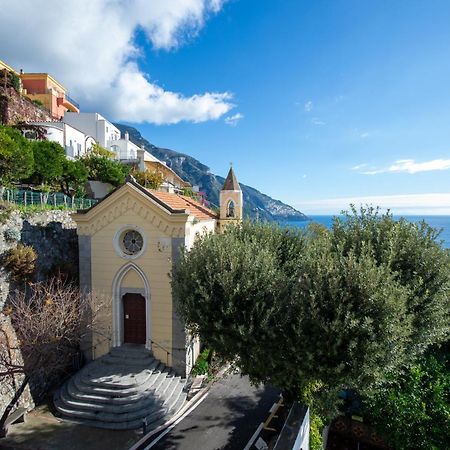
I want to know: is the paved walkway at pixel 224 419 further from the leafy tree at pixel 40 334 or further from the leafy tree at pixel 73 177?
the leafy tree at pixel 73 177

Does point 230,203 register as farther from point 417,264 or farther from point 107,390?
point 107,390

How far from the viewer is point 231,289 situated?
11.5 meters

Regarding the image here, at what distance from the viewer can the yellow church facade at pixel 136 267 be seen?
1612 centimetres

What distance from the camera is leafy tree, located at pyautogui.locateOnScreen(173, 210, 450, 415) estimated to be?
9906 millimetres

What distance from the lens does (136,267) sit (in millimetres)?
16703

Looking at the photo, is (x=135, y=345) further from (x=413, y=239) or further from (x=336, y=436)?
(x=413, y=239)

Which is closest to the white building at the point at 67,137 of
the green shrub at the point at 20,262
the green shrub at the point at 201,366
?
the green shrub at the point at 20,262

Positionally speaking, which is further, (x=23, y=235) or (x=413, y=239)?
(x=23, y=235)

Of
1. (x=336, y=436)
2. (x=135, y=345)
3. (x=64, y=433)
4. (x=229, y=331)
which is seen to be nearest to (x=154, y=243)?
(x=135, y=345)

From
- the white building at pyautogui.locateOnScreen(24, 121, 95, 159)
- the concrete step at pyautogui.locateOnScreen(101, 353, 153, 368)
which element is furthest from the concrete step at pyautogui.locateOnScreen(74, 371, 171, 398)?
the white building at pyautogui.locateOnScreen(24, 121, 95, 159)

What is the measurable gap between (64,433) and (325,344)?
11.0 meters

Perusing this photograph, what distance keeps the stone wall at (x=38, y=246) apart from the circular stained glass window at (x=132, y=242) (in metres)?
3.40

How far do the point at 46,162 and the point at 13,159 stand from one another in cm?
379

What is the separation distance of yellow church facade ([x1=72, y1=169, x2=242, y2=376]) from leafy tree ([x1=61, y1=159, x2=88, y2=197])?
32.1 feet
